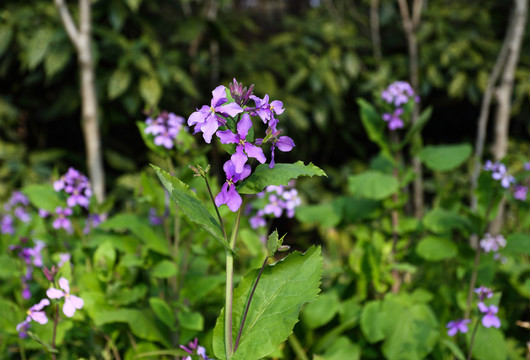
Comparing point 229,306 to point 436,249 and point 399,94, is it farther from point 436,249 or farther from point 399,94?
point 399,94

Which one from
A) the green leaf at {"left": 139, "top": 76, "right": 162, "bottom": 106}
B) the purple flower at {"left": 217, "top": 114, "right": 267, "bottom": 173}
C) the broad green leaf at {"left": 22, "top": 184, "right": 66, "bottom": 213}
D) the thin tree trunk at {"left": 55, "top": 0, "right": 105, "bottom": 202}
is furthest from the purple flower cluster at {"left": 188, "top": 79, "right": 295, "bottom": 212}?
the green leaf at {"left": 139, "top": 76, "right": 162, "bottom": 106}

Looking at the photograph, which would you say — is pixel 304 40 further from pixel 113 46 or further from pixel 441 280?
pixel 441 280

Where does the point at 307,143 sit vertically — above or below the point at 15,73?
below

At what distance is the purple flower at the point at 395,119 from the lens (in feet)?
6.21

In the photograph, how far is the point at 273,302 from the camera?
965mm

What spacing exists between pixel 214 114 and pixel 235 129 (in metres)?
0.05

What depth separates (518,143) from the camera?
12.8ft

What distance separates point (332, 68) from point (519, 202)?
219 cm

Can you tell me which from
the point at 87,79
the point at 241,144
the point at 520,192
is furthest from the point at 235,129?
the point at 87,79

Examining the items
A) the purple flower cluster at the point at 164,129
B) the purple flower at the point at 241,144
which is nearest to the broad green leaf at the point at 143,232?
the purple flower cluster at the point at 164,129

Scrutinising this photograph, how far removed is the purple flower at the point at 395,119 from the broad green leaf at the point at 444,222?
391 mm

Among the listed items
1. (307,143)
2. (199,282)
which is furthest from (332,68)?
(199,282)

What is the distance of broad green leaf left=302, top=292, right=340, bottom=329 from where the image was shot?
1697 mm

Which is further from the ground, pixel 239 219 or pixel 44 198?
pixel 239 219
